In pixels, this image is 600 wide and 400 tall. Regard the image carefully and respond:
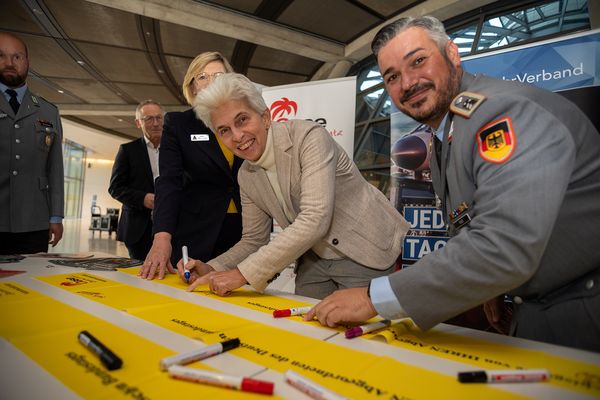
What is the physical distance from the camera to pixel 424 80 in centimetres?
106

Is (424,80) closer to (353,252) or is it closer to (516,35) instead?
(353,252)

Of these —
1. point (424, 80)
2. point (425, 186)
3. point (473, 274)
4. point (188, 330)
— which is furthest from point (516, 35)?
point (188, 330)

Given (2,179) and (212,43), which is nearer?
(2,179)

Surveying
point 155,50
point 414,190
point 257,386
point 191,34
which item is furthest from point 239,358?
point 155,50

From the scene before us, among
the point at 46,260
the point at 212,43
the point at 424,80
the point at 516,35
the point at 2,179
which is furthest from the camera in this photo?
the point at 212,43

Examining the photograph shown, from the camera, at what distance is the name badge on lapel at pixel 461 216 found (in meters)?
0.92

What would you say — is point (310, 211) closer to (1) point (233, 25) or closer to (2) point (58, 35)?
(1) point (233, 25)

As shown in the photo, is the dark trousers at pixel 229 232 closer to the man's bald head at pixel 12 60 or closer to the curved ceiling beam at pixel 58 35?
the man's bald head at pixel 12 60

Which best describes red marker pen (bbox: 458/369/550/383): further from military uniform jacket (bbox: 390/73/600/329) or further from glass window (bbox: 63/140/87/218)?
glass window (bbox: 63/140/87/218)

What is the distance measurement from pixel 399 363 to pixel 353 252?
28.3 inches

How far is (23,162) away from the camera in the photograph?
2.10 m

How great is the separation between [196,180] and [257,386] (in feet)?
4.73

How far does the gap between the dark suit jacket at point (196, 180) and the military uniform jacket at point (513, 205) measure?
1.13 meters

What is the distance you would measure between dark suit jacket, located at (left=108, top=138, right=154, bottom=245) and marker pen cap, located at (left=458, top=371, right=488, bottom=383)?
2.59 m
